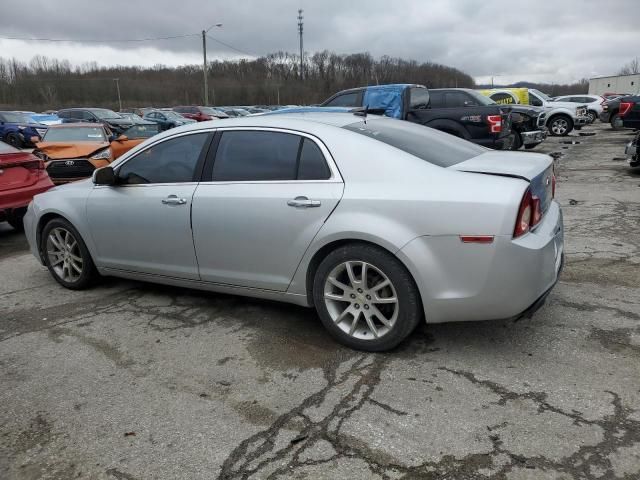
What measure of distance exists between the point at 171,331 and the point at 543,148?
15.8 m

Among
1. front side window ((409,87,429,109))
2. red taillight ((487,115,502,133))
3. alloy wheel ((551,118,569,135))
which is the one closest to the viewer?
red taillight ((487,115,502,133))

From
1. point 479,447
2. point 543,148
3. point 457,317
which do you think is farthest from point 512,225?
point 543,148

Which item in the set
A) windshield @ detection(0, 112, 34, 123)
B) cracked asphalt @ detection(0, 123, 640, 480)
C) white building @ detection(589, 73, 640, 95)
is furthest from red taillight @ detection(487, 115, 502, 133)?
white building @ detection(589, 73, 640, 95)

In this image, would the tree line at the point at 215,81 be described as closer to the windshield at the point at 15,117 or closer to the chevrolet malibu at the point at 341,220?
the windshield at the point at 15,117

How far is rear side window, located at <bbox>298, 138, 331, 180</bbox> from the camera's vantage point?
11.9ft

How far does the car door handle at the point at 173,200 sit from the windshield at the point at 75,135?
8.42m

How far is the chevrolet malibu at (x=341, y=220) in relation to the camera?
10.3ft

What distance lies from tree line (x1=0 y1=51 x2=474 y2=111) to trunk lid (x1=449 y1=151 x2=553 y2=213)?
65.3 meters

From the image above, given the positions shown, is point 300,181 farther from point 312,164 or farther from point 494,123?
point 494,123

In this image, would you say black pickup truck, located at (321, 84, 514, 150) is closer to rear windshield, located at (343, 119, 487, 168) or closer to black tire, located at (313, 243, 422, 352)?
rear windshield, located at (343, 119, 487, 168)

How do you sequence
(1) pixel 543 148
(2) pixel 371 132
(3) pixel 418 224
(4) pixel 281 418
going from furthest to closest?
1. (1) pixel 543 148
2. (2) pixel 371 132
3. (3) pixel 418 224
4. (4) pixel 281 418

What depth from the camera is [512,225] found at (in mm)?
3023

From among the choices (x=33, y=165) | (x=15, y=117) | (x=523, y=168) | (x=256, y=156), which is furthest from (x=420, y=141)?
(x=15, y=117)

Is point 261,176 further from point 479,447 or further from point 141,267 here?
point 479,447
